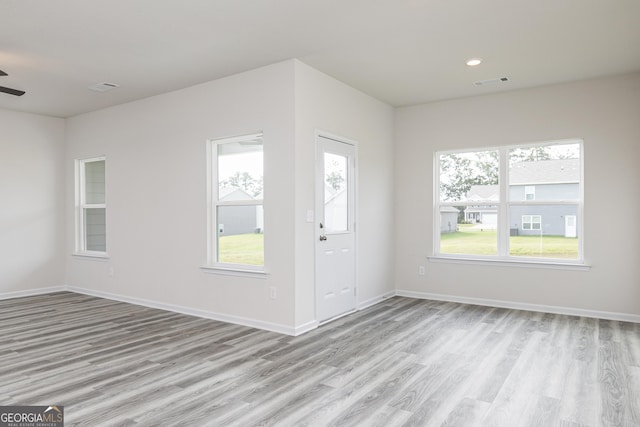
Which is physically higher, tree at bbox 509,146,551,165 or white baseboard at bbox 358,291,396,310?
tree at bbox 509,146,551,165

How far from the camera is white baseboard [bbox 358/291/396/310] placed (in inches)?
205

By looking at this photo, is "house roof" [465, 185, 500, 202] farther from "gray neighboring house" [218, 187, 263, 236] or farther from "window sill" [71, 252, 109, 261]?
"window sill" [71, 252, 109, 261]

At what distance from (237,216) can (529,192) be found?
11.9ft

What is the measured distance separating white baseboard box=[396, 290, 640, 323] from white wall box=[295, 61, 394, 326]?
1.58 feet

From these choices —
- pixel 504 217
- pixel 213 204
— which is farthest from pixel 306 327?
pixel 504 217

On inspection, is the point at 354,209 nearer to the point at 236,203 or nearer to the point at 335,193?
the point at 335,193

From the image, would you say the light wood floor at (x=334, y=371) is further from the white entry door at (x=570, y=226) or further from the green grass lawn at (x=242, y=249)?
the white entry door at (x=570, y=226)

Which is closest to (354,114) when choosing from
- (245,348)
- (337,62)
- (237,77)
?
(337,62)

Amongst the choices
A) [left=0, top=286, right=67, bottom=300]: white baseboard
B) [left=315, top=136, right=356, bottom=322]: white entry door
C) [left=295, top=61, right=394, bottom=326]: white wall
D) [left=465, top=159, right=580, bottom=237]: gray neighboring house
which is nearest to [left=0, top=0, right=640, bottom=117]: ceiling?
[left=295, top=61, right=394, bottom=326]: white wall

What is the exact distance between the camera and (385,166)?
5.84 m

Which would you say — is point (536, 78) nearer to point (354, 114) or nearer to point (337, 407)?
point (354, 114)

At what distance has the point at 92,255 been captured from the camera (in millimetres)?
6266

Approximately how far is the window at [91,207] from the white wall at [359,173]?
3585 millimetres

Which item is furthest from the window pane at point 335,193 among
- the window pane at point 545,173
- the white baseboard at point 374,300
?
the window pane at point 545,173
